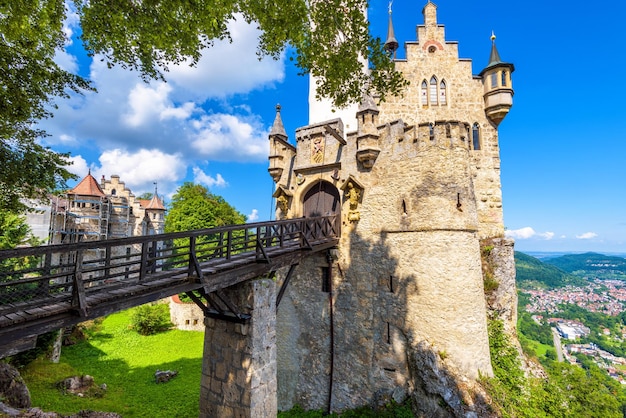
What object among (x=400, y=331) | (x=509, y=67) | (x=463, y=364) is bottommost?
(x=463, y=364)

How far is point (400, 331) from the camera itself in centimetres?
1063

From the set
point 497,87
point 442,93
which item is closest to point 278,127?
point 442,93

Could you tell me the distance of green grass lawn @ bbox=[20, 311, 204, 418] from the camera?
12.5 m

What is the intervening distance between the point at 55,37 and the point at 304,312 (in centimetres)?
1176

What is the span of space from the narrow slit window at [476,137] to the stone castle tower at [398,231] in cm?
5

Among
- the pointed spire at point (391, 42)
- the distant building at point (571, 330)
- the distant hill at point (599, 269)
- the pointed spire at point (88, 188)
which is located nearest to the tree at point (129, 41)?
the pointed spire at point (391, 42)

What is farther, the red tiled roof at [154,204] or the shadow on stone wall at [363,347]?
the red tiled roof at [154,204]

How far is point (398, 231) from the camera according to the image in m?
11.0

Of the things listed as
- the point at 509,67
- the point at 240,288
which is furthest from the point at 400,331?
the point at 509,67

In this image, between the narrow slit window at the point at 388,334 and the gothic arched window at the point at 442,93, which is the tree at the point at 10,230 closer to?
the narrow slit window at the point at 388,334

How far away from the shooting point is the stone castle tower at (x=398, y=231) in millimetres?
10086

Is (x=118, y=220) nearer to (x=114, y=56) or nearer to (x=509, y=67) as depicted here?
(x=114, y=56)

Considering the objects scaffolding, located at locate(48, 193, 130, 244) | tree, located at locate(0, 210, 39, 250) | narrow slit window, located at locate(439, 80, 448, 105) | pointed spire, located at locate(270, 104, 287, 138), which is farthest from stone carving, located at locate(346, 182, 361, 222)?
scaffolding, located at locate(48, 193, 130, 244)

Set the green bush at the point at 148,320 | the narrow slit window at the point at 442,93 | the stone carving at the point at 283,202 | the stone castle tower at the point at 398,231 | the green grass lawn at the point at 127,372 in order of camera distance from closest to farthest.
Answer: the stone castle tower at the point at 398,231
the green grass lawn at the point at 127,372
the stone carving at the point at 283,202
the narrow slit window at the point at 442,93
the green bush at the point at 148,320
